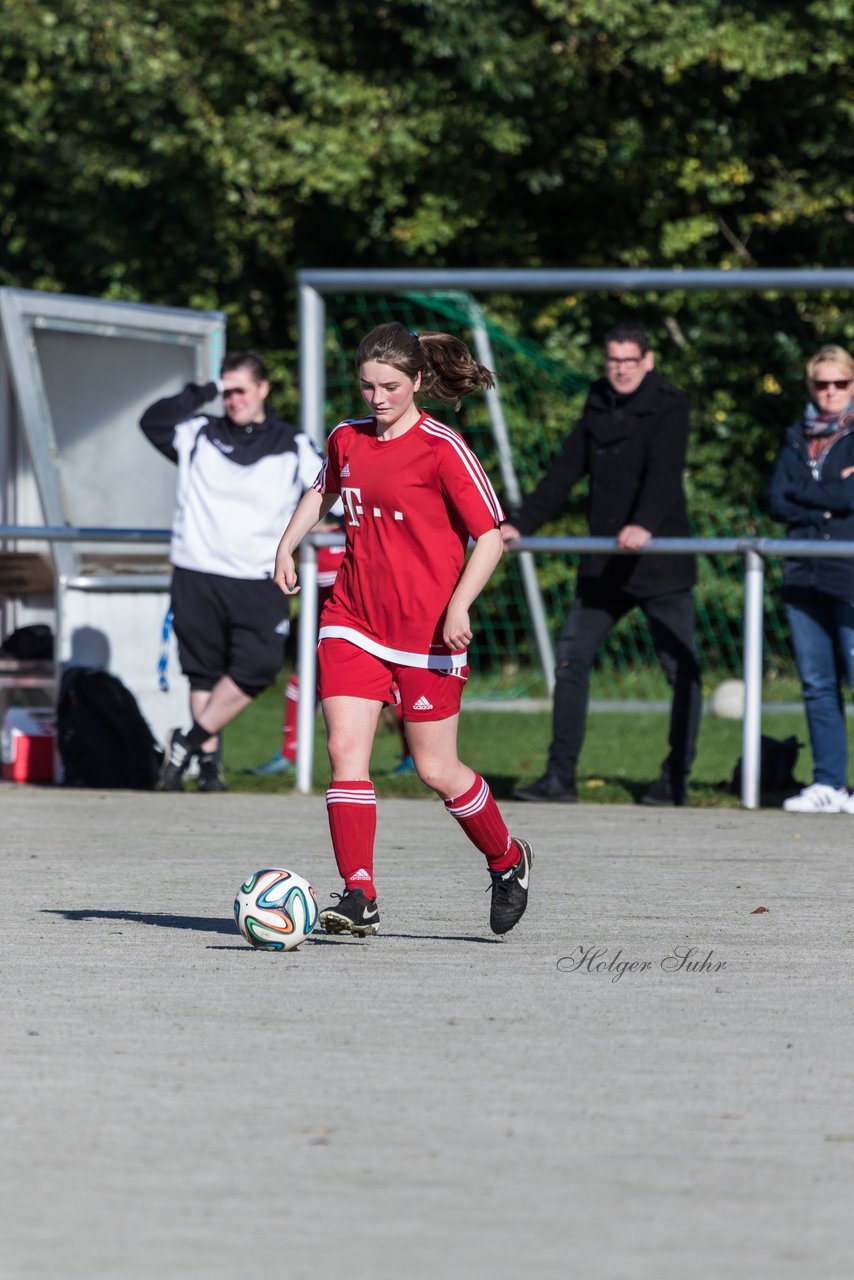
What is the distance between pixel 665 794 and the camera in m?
9.71

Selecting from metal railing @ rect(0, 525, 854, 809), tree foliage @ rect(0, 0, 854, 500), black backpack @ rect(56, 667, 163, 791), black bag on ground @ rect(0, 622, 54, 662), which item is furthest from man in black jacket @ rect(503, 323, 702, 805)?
tree foliage @ rect(0, 0, 854, 500)

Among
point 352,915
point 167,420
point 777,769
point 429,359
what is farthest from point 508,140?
point 352,915

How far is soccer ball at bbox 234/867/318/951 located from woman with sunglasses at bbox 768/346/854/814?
3991 mm

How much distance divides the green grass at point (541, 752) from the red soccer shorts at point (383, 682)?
3893 mm

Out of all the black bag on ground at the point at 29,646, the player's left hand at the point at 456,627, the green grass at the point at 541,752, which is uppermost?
the player's left hand at the point at 456,627

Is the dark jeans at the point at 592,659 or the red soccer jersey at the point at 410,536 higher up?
the red soccer jersey at the point at 410,536

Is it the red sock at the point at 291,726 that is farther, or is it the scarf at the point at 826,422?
the red sock at the point at 291,726

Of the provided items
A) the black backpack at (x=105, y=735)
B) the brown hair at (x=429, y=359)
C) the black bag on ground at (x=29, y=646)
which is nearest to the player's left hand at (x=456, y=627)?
the brown hair at (x=429, y=359)

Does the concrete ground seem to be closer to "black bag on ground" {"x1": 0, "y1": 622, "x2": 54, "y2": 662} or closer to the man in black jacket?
the man in black jacket

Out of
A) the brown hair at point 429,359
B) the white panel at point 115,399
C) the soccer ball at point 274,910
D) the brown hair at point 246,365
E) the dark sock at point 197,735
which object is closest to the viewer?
the soccer ball at point 274,910

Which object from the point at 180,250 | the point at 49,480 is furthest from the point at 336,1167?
the point at 180,250

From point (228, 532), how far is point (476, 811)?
12.9 ft

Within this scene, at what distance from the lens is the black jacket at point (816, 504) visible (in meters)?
9.23

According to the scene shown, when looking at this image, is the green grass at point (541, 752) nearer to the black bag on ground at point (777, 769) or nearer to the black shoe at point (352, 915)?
the black bag on ground at point (777, 769)
